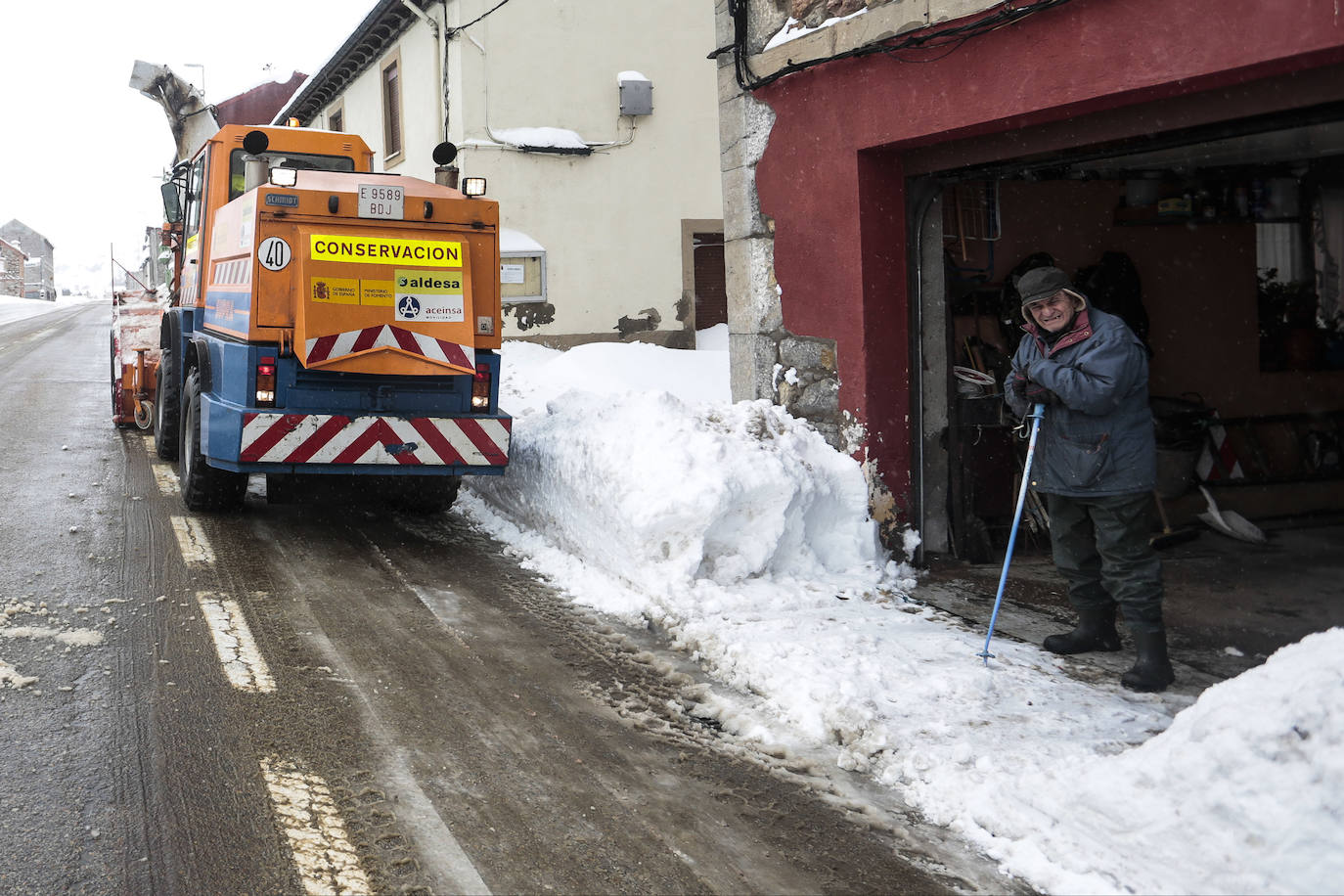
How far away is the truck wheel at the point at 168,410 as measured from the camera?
964 cm

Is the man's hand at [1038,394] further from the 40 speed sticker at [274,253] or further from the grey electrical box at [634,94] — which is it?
the grey electrical box at [634,94]

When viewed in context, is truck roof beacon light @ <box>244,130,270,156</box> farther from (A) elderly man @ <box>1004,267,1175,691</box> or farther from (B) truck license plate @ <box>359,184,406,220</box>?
(A) elderly man @ <box>1004,267,1175,691</box>

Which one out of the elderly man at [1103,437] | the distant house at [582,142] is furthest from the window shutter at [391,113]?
the elderly man at [1103,437]

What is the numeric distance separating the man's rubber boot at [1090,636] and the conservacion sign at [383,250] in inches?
164

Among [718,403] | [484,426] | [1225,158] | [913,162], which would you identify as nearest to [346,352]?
[484,426]

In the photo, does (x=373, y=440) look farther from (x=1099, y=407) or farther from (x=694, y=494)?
(x=1099, y=407)

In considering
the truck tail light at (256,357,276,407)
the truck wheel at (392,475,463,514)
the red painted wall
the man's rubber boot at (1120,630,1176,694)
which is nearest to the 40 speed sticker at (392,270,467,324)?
the truck tail light at (256,357,276,407)

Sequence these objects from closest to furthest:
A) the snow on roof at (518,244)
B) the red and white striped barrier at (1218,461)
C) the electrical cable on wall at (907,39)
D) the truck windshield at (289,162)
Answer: the electrical cable on wall at (907,39) → the red and white striped barrier at (1218,461) → the truck windshield at (289,162) → the snow on roof at (518,244)

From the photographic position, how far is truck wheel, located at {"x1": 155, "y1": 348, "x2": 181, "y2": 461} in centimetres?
964

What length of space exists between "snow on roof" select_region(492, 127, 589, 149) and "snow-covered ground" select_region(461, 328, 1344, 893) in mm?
8376

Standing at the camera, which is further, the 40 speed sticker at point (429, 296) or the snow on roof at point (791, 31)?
the 40 speed sticker at point (429, 296)

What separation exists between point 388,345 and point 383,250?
0.58m

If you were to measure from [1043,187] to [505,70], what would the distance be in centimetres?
→ 1016

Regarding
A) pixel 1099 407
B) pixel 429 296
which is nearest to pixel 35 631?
pixel 429 296
